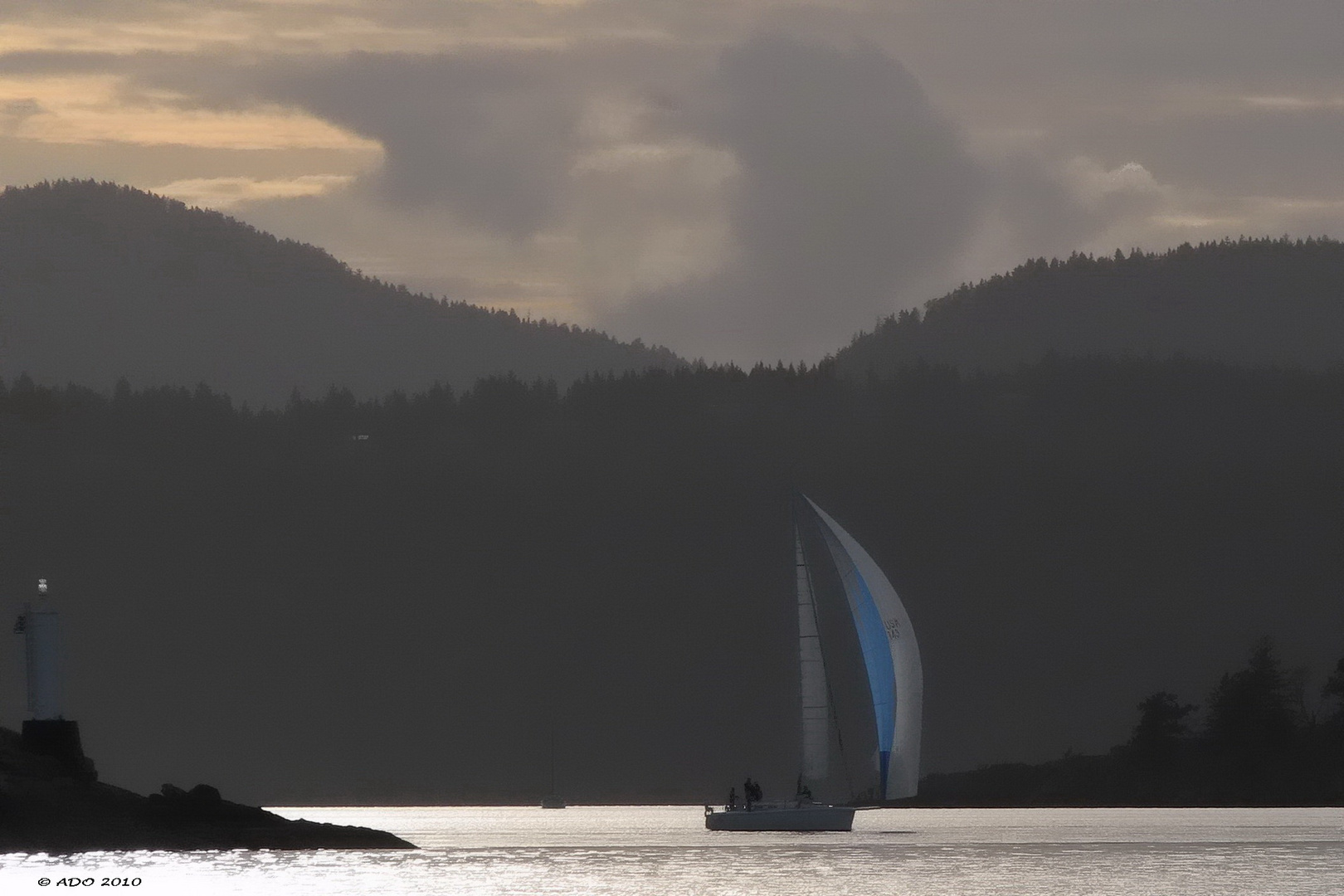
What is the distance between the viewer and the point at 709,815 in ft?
369

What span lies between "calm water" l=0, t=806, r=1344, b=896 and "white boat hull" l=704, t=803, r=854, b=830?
1118mm

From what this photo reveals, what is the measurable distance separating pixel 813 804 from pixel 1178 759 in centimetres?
8674

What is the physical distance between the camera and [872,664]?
98125 mm

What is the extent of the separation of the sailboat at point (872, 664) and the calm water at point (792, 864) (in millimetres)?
3669

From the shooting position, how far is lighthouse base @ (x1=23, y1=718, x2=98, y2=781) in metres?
85.7

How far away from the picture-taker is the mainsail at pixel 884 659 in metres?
96.4

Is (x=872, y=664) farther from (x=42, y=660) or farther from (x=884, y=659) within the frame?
(x=42, y=660)

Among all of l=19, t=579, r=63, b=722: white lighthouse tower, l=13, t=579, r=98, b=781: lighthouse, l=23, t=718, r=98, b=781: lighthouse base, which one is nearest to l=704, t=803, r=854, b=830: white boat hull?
l=13, t=579, r=98, b=781: lighthouse

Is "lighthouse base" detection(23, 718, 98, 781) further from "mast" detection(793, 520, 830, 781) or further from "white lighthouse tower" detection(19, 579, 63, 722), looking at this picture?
"mast" detection(793, 520, 830, 781)

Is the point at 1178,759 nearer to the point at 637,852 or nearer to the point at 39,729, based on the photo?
the point at 637,852

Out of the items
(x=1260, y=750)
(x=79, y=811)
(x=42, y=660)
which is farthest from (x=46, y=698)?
(x=1260, y=750)

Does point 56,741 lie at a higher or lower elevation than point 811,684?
lower

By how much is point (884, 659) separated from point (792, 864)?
816 centimetres

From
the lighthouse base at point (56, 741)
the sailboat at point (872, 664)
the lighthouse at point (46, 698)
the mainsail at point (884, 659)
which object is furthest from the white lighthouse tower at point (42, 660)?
the sailboat at point (872, 664)
